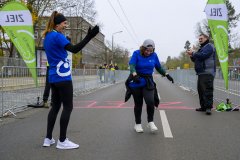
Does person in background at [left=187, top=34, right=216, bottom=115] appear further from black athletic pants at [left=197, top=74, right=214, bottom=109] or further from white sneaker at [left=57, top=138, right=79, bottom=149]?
white sneaker at [left=57, top=138, right=79, bottom=149]

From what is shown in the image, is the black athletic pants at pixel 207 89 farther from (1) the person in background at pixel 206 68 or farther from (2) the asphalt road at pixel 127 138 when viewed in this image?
(2) the asphalt road at pixel 127 138

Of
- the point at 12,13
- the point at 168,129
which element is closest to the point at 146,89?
the point at 168,129

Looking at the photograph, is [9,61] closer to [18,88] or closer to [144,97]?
[18,88]

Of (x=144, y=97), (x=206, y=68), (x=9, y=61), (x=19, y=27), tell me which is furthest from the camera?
(x=9, y=61)

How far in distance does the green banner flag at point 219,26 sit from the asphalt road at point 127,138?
2.11 meters

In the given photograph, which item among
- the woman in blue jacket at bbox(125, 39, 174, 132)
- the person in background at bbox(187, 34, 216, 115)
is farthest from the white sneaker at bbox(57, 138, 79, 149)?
the person in background at bbox(187, 34, 216, 115)

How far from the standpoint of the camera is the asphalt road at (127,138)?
10.7 feet

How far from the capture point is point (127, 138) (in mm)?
4082

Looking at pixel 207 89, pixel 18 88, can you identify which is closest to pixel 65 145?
pixel 18 88

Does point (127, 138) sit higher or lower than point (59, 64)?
lower

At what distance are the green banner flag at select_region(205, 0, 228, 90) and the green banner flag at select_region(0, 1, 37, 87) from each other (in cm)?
549

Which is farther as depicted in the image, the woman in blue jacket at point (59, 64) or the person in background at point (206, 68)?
the person in background at point (206, 68)

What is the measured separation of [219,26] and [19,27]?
6023mm

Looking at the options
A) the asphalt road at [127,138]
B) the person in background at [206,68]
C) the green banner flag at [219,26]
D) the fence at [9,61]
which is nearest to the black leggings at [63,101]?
the asphalt road at [127,138]
